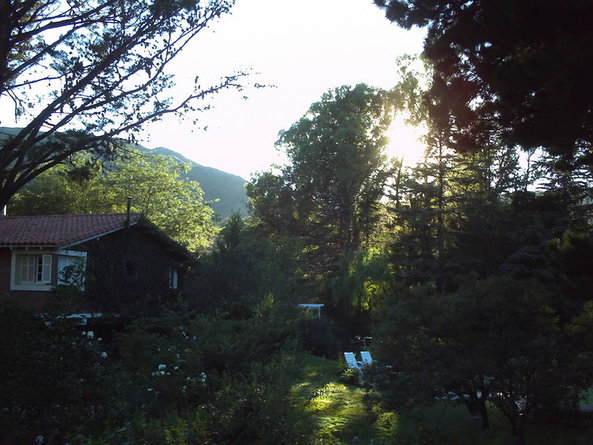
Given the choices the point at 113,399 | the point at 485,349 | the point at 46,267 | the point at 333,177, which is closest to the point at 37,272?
the point at 46,267

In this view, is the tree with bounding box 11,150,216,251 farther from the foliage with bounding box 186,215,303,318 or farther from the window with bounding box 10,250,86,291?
the window with bounding box 10,250,86,291

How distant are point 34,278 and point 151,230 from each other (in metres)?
4.73

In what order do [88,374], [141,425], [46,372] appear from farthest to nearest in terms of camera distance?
[88,374] → [46,372] → [141,425]

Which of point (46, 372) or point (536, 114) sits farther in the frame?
point (536, 114)

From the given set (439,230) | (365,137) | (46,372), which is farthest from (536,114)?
(365,137)

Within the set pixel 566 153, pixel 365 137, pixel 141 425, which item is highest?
pixel 365 137

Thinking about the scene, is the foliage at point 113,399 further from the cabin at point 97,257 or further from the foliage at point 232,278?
the foliage at point 232,278

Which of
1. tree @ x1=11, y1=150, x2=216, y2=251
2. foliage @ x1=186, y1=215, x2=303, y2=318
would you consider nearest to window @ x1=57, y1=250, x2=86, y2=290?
foliage @ x1=186, y1=215, x2=303, y2=318

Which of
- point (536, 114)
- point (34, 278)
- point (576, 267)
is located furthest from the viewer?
point (34, 278)

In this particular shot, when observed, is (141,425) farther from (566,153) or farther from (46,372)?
(566,153)

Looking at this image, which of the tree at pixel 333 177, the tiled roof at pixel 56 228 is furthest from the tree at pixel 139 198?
the tiled roof at pixel 56 228

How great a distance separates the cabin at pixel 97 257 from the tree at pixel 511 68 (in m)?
13.5

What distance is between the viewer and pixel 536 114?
7.25 m

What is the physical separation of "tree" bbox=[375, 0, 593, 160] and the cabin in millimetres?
13454
